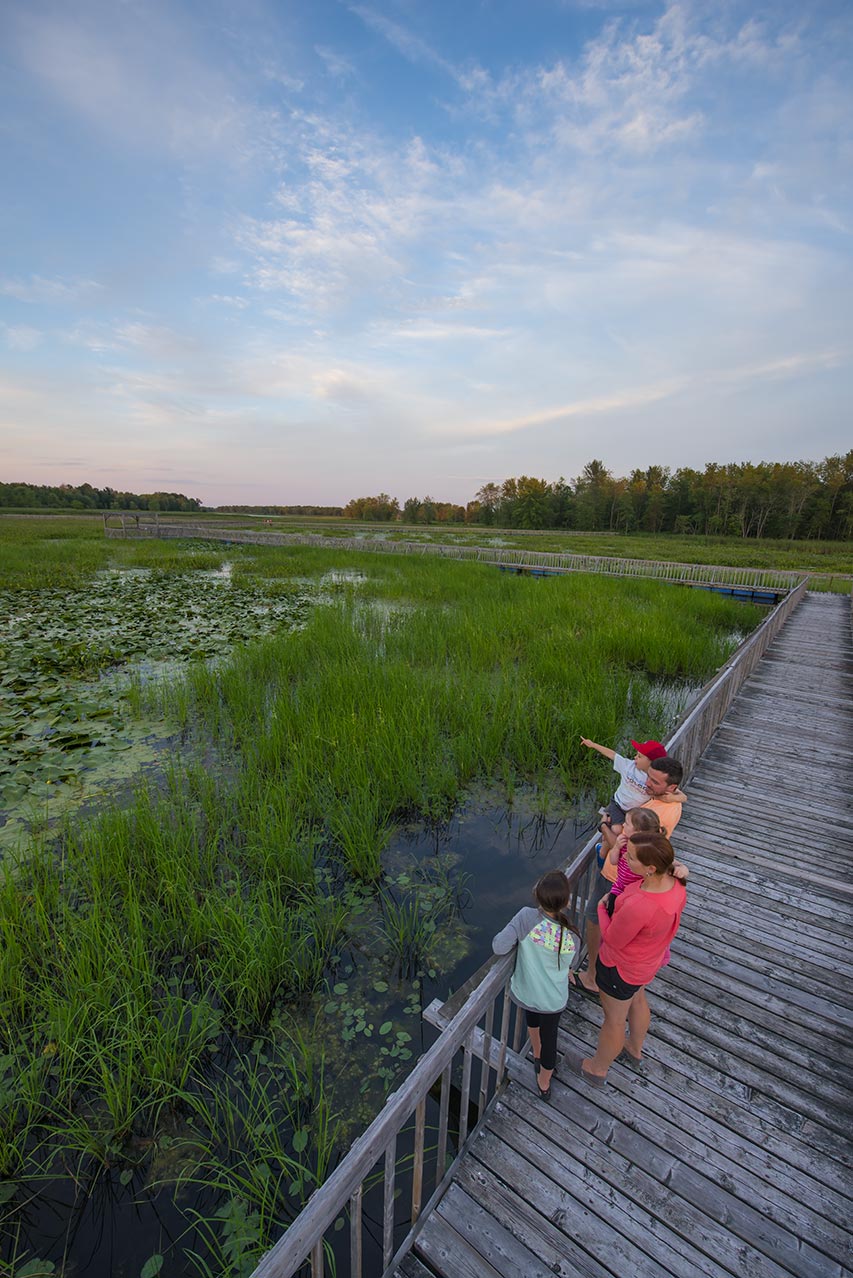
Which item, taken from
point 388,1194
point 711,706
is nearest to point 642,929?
point 388,1194

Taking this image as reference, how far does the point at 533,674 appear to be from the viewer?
8625 mm

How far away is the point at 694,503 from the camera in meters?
76.7

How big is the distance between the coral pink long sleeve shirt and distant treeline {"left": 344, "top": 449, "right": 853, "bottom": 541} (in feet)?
241

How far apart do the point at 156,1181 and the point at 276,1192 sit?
0.58 m

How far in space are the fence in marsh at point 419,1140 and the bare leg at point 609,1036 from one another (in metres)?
0.38

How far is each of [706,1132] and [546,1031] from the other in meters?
0.79

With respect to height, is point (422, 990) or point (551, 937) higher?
point (551, 937)

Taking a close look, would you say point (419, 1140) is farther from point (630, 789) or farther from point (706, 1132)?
point (630, 789)

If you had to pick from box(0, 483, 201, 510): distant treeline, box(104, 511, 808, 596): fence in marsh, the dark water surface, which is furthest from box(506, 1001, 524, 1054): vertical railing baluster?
box(0, 483, 201, 510): distant treeline

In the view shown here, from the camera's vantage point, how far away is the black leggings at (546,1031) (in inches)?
92.7

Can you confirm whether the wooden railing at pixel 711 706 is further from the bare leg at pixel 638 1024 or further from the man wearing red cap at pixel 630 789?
the bare leg at pixel 638 1024

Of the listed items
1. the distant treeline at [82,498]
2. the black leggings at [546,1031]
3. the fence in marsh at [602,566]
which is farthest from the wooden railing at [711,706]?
the distant treeline at [82,498]

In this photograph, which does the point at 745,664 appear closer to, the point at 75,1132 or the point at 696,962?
the point at 696,962

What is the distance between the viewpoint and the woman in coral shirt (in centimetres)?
226
